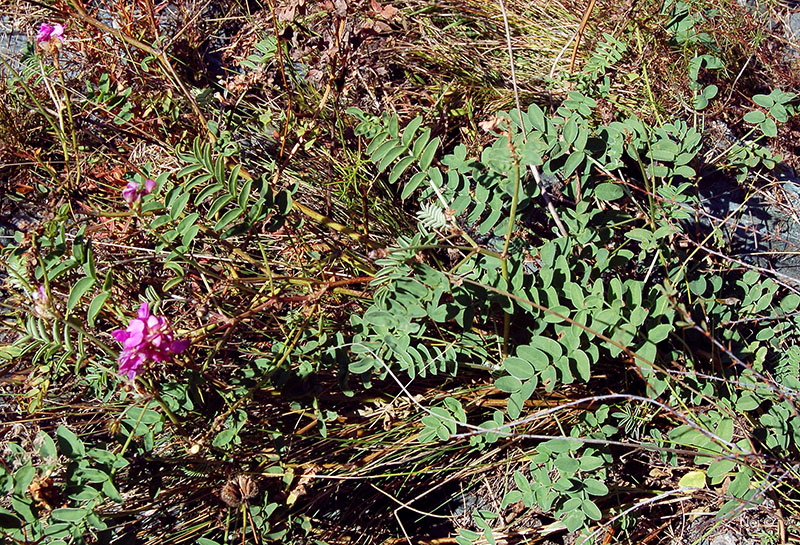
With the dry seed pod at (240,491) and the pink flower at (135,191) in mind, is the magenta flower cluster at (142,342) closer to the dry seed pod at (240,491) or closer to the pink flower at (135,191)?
the pink flower at (135,191)

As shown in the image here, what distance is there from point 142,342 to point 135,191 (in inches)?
14.9

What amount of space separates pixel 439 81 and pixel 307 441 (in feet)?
4.68

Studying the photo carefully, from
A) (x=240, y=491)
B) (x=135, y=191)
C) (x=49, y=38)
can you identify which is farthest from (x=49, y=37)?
Answer: (x=240, y=491)

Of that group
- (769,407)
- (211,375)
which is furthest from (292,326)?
(769,407)

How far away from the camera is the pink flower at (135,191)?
1.49 metres

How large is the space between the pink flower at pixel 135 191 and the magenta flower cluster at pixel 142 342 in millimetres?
271

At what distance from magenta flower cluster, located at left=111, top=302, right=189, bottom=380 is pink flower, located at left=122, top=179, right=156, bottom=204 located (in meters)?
0.27

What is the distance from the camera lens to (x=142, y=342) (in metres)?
1.38

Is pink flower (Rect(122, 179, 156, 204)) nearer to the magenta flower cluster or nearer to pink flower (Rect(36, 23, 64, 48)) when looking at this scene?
the magenta flower cluster

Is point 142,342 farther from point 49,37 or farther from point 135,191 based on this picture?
point 49,37

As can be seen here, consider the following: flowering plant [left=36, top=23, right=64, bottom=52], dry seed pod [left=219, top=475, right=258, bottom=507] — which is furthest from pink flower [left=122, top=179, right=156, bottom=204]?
flowering plant [left=36, top=23, right=64, bottom=52]

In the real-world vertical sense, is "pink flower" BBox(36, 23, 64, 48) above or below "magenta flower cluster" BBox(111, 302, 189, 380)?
above

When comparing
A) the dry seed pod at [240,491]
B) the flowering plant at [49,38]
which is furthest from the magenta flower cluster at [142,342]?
the flowering plant at [49,38]

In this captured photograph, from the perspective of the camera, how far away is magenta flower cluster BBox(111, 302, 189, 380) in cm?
137
